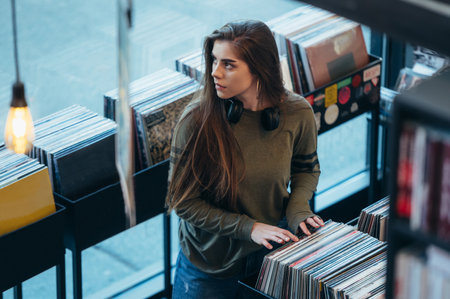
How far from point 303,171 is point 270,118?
310 mm

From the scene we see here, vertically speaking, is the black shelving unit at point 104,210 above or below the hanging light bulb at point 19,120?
below

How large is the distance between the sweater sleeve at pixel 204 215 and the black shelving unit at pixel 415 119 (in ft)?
3.00

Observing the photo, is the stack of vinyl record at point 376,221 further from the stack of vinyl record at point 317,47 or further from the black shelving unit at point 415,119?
the black shelving unit at point 415,119

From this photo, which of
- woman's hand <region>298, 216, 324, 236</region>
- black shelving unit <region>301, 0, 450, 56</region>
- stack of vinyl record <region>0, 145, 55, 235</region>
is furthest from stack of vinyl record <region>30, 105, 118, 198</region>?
black shelving unit <region>301, 0, 450, 56</region>

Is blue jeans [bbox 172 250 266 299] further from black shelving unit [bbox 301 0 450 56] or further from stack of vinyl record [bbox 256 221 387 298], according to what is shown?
black shelving unit [bbox 301 0 450 56]

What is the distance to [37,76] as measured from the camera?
12.6ft

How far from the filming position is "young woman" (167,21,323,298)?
8.41 feet

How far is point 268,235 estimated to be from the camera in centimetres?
256

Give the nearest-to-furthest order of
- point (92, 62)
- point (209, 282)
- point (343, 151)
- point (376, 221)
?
point (209, 282) → point (376, 221) → point (92, 62) → point (343, 151)

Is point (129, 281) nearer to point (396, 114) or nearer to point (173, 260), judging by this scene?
point (173, 260)

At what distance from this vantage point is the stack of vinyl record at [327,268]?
2418 millimetres

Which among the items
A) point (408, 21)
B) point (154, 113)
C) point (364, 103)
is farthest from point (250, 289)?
point (364, 103)

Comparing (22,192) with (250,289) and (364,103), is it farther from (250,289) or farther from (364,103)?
(364,103)

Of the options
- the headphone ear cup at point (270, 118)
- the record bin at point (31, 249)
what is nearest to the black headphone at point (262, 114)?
the headphone ear cup at point (270, 118)
